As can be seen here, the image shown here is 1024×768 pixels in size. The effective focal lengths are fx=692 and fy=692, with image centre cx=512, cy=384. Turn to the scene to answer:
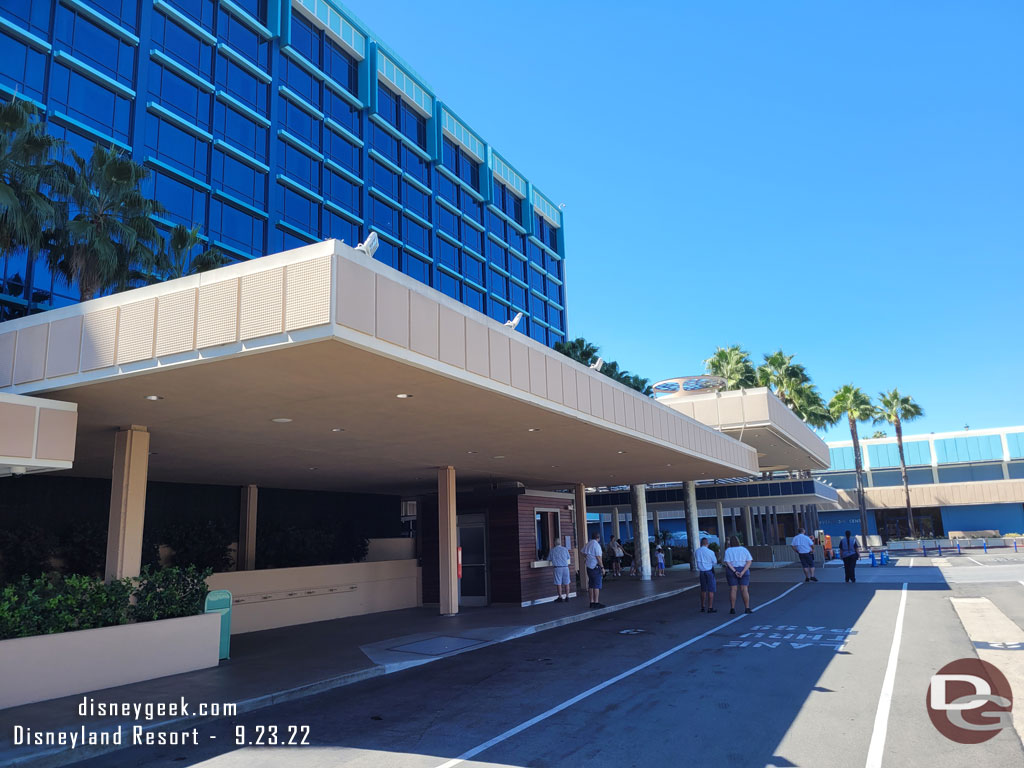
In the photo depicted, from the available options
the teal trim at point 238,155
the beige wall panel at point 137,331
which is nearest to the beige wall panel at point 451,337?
the beige wall panel at point 137,331

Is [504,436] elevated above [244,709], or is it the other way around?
[504,436]

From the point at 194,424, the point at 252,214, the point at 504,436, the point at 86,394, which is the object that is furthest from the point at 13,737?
the point at 252,214

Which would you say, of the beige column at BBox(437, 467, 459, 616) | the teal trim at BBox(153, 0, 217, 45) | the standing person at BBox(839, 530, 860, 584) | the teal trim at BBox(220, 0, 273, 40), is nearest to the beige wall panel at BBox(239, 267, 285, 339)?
the beige column at BBox(437, 467, 459, 616)

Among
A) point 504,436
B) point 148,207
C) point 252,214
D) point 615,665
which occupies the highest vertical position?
point 252,214

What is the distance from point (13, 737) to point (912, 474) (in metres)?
70.9

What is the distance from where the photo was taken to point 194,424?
452 inches

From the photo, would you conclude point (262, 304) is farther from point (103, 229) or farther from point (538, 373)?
point (103, 229)

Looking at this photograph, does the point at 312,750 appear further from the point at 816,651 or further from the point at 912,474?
the point at 912,474

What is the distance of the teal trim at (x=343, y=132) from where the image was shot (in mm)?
43369

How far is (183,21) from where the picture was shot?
33.9 m

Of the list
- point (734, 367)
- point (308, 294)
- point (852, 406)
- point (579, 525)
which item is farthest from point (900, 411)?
point (308, 294)

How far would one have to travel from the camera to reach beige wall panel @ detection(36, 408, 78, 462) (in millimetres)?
9180

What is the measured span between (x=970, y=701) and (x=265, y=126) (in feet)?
131

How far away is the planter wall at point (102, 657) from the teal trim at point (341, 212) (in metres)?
34.5
